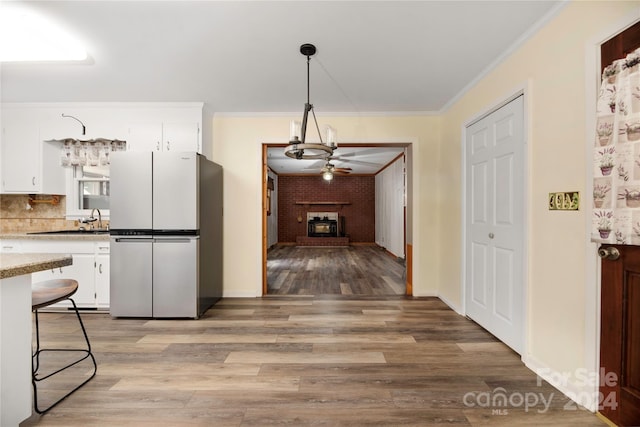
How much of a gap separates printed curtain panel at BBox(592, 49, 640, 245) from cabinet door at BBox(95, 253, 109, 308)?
4.30 m

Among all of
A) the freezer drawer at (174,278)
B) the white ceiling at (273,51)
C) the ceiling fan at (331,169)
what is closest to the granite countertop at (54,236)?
the freezer drawer at (174,278)

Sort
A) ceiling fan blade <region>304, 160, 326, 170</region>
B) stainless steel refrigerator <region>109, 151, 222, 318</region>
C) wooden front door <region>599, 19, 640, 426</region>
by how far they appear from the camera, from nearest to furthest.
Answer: wooden front door <region>599, 19, 640, 426</region> < stainless steel refrigerator <region>109, 151, 222, 318</region> < ceiling fan blade <region>304, 160, 326, 170</region>

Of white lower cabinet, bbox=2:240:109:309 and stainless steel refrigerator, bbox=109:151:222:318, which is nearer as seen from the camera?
stainless steel refrigerator, bbox=109:151:222:318

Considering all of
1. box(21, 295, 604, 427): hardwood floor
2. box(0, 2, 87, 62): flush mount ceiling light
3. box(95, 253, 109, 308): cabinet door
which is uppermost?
box(0, 2, 87, 62): flush mount ceiling light

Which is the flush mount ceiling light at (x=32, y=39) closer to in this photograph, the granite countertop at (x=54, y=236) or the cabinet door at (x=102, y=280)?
the granite countertop at (x=54, y=236)

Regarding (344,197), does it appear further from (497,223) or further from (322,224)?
(497,223)

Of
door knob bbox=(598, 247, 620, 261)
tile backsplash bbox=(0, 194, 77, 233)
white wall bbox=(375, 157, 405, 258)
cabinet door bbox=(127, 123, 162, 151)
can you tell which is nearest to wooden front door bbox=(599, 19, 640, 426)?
door knob bbox=(598, 247, 620, 261)

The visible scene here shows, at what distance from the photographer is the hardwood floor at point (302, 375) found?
161 centimetres

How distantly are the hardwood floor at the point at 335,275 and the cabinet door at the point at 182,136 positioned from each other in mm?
2242

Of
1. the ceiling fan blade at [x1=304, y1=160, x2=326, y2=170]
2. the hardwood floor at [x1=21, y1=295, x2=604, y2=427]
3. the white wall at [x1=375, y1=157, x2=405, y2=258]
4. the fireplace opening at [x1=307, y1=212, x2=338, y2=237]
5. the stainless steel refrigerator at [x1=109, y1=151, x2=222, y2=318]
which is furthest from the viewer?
the fireplace opening at [x1=307, y1=212, x2=338, y2=237]

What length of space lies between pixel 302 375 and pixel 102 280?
8.79 feet

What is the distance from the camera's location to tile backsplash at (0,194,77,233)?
146 inches

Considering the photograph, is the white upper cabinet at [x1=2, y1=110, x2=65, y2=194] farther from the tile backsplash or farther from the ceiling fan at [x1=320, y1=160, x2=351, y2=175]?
the ceiling fan at [x1=320, y1=160, x2=351, y2=175]

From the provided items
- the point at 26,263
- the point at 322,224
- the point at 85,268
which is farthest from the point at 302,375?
the point at 322,224
